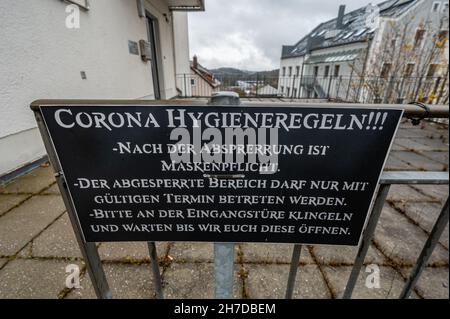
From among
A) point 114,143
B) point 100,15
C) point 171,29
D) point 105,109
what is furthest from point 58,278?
point 171,29

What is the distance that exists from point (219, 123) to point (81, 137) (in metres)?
0.53

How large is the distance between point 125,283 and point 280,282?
3.68ft

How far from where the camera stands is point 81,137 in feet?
2.72

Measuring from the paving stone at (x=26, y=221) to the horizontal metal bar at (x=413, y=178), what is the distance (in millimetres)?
2627

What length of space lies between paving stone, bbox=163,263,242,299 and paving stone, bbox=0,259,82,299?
2.39 ft

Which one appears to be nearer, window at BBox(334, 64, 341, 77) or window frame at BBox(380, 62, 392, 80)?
window frame at BBox(380, 62, 392, 80)

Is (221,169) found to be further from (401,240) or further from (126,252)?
(401,240)

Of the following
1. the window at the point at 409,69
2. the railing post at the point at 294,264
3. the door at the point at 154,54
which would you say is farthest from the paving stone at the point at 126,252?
the window at the point at 409,69

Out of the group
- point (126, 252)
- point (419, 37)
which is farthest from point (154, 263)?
point (419, 37)

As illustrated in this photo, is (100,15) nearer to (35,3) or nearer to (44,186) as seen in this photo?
(35,3)

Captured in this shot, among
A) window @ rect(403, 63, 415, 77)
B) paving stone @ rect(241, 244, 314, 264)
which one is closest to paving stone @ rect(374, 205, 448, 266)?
paving stone @ rect(241, 244, 314, 264)

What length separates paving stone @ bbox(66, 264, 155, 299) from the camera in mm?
1487

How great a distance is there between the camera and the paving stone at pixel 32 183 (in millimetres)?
2623
